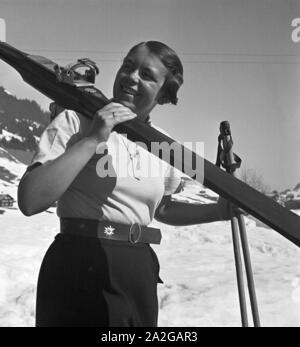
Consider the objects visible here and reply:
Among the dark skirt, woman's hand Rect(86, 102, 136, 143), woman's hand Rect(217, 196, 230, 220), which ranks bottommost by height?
the dark skirt

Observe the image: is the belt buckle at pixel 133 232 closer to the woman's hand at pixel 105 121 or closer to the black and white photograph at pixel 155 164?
the black and white photograph at pixel 155 164

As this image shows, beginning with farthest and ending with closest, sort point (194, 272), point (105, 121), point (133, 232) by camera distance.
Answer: point (194, 272), point (133, 232), point (105, 121)

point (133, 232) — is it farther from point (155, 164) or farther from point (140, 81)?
point (140, 81)

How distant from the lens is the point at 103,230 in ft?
2.58

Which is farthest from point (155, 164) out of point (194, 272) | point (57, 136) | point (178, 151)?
point (194, 272)

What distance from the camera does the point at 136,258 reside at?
82 centimetres

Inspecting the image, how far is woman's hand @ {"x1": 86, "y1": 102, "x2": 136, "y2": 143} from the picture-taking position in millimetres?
695

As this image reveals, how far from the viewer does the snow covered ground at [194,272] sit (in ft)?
3.93

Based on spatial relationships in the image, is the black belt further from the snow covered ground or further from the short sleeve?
the snow covered ground

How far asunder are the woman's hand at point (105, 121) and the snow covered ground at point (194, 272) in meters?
0.55

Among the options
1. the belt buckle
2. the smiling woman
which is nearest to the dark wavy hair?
the smiling woman

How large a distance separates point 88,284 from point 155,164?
24cm
